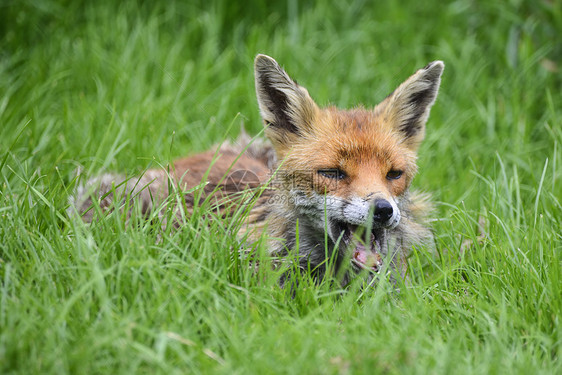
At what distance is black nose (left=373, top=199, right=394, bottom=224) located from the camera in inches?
167

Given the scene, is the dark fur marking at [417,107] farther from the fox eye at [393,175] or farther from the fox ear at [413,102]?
the fox eye at [393,175]

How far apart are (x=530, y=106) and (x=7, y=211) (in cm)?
597

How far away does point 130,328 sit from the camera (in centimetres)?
323

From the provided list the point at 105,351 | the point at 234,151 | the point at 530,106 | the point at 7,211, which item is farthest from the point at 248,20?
the point at 105,351

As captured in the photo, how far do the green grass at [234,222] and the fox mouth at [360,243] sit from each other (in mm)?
311

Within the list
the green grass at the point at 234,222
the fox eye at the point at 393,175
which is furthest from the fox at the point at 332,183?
the green grass at the point at 234,222

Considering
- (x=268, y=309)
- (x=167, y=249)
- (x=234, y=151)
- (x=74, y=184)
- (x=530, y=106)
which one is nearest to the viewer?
(x=268, y=309)

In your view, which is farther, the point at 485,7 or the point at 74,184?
the point at 485,7

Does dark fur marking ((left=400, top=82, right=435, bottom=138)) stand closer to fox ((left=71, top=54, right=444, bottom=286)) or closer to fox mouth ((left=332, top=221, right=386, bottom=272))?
fox ((left=71, top=54, right=444, bottom=286))

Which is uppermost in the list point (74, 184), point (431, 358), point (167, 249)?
point (74, 184)

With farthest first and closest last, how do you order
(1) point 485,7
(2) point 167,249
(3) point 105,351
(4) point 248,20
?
(4) point 248,20 → (1) point 485,7 → (2) point 167,249 → (3) point 105,351

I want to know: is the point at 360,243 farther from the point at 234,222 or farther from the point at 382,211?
the point at 234,222

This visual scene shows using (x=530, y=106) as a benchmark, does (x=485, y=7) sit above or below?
above

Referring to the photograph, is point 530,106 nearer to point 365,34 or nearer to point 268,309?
point 365,34
